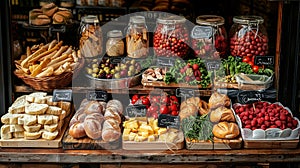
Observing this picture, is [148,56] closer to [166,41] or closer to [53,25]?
[166,41]

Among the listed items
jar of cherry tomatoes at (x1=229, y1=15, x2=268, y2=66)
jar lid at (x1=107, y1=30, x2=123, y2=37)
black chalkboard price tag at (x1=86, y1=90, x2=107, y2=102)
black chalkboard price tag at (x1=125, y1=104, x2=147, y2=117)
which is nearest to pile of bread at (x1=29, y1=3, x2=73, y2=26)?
jar lid at (x1=107, y1=30, x2=123, y2=37)

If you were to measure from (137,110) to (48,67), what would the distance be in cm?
70

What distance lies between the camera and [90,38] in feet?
11.2

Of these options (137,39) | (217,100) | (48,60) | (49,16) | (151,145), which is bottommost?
(151,145)

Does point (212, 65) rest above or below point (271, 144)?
above

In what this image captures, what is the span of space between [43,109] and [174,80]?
905 millimetres

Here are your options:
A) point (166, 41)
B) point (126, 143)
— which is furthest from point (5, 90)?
point (166, 41)

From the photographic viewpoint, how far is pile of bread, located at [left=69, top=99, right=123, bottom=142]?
2.99 metres

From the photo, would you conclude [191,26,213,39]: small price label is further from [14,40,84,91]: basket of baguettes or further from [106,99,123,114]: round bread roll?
[14,40,84,91]: basket of baguettes

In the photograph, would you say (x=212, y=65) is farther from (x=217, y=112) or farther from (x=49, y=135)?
(x=49, y=135)

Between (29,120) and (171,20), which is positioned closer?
(29,120)

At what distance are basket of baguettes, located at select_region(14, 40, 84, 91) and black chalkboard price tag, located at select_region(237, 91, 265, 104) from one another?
1.13m

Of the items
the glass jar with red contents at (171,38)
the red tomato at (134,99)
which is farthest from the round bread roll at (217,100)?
the red tomato at (134,99)

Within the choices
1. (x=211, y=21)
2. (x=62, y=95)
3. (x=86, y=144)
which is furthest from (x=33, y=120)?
(x=211, y=21)
